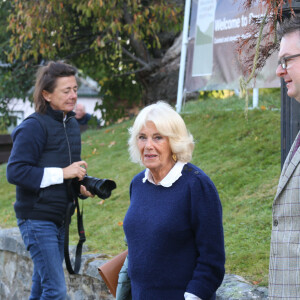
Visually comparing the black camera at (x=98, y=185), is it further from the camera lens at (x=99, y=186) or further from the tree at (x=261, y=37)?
the tree at (x=261, y=37)

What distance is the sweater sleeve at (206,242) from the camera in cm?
296

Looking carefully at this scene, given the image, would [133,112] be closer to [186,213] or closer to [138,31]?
[138,31]

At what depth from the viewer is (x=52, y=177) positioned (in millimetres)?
4129

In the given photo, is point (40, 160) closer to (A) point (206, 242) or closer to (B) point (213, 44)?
(A) point (206, 242)

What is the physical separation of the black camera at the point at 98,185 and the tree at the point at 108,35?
22.4 feet

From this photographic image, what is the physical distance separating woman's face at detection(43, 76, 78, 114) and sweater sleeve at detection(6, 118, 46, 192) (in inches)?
9.8

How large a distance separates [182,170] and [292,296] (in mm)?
1107

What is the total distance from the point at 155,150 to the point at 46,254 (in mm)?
1373

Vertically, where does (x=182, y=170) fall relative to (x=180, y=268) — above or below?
above

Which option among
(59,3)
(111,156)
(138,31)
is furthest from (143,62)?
(111,156)

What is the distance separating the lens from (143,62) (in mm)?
13312

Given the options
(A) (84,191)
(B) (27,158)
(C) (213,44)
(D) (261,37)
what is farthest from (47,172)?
(C) (213,44)

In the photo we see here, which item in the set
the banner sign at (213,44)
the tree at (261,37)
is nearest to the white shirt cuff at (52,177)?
the tree at (261,37)

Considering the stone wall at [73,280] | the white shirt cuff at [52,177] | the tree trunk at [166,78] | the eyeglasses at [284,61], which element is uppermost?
the tree trunk at [166,78]
